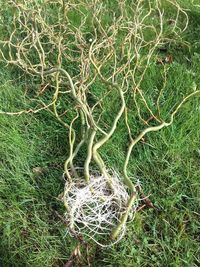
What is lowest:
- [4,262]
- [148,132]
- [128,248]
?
[4,262]

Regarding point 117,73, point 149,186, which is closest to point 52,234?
point 149,186

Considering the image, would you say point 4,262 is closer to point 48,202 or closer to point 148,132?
point 48,202

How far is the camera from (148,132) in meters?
2.61

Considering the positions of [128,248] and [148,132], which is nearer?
[128,248]

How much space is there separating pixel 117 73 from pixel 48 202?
0.85 metres

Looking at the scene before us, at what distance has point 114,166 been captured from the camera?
2.50 metres

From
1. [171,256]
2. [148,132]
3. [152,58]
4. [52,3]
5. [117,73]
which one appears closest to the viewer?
[171,256]

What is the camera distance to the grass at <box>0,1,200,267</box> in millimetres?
2246

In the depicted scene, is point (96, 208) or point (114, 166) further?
point (114, 166)

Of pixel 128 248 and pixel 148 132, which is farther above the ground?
pixel 148 132

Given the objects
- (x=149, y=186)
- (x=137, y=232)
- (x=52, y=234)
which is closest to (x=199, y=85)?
(x=149, y=186)

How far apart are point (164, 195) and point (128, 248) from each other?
1.11 ft

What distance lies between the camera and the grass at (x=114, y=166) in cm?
225

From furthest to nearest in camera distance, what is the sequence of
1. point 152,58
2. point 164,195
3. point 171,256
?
point 152,58
point 164,195
point 171,256
